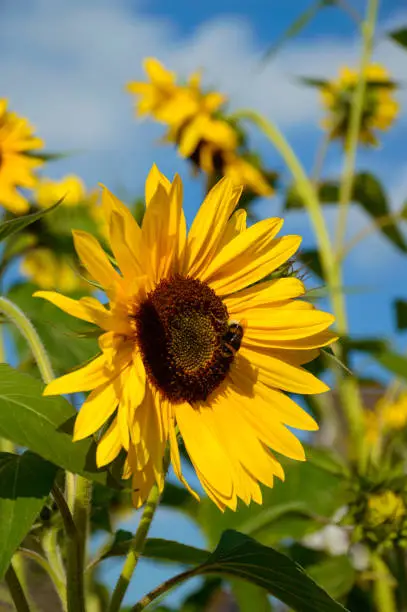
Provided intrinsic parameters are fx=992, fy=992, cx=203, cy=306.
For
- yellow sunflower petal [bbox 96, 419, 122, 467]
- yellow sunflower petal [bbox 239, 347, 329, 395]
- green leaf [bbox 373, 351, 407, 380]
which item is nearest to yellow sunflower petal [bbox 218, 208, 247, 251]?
yellow sunflower petal [bbox 239, 347, 329, 395]

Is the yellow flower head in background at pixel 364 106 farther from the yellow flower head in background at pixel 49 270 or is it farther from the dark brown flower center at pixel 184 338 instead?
the dark brown flower center at pixel 184 338

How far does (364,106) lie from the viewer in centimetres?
309

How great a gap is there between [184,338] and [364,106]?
2211 mm

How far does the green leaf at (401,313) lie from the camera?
288 centimetres

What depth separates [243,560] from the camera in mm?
957

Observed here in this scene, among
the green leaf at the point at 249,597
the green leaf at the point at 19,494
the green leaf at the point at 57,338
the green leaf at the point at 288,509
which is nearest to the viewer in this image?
the green leaf at the point at 19,494

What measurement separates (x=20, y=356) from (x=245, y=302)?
121 centimetres

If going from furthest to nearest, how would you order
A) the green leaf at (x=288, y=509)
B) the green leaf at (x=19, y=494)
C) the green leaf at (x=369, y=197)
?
the green leaf at (x=369, y=197), the green leaf at (x=288, y=509), the green leaf at (x=19, y=494)

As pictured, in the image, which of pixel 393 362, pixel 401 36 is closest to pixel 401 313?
pixel 393 362

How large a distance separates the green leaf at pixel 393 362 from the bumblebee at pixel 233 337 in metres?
1.31

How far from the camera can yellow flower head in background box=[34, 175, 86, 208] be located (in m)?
3.12

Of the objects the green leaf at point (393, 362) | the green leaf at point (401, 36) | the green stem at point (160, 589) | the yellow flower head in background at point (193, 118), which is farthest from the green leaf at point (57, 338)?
the green leaf at point (401, 36)

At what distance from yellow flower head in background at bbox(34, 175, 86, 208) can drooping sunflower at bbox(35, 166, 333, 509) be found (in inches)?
74.8

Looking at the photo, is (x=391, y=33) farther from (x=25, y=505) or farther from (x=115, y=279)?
(x=25, y=505)
